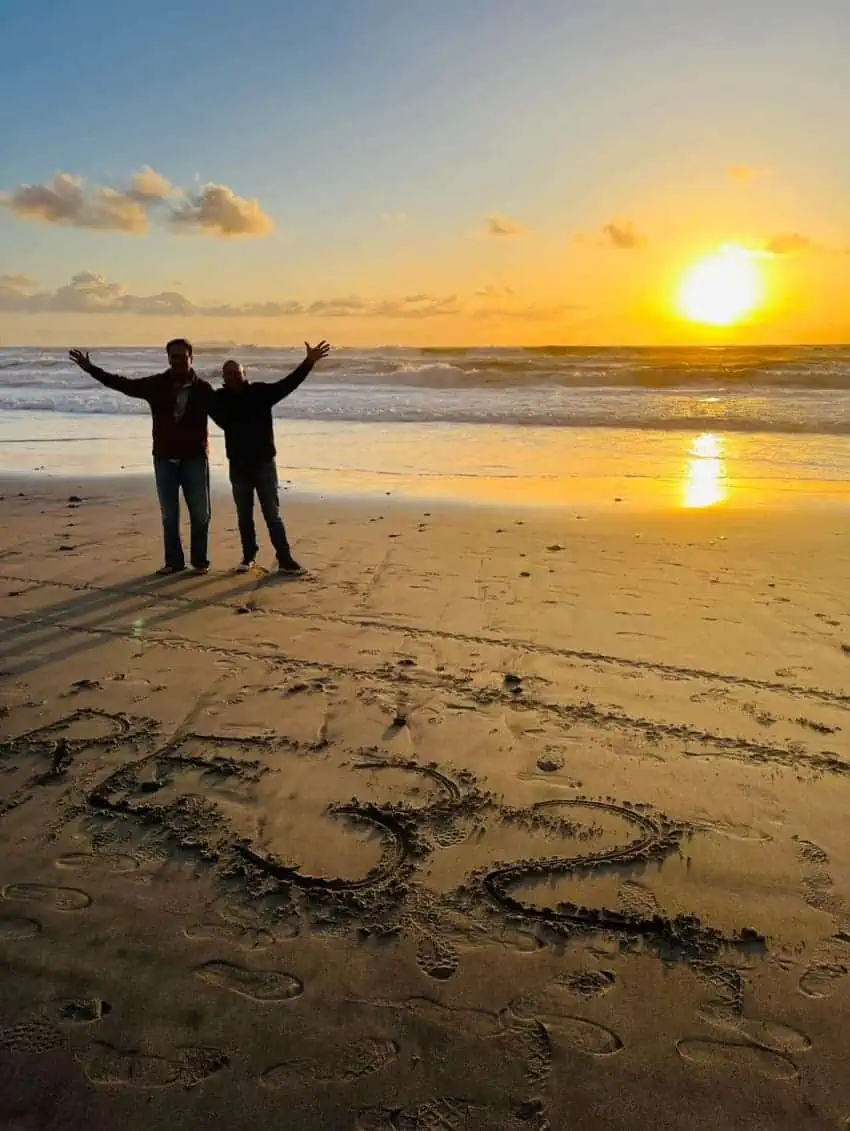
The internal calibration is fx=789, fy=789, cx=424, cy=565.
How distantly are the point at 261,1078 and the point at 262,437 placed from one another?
5.76 m

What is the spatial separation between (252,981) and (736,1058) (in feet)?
4.92

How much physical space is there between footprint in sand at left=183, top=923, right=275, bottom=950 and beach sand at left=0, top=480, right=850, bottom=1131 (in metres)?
0.01

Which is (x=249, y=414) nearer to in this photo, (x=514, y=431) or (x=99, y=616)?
(x=99, y=616)

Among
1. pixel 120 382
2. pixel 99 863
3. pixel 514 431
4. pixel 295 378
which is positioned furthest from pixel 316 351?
pixel 514 431

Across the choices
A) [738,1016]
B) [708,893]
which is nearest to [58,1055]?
[738,1016]

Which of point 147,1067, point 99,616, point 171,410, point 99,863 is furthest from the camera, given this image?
point 171,410

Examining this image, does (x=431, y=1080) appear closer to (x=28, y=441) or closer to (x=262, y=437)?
(x=262, y=437)

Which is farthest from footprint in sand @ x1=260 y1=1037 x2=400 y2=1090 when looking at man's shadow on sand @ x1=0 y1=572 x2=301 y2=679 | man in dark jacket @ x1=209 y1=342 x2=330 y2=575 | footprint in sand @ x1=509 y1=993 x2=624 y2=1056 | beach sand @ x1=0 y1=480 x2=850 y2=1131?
man in dark jacket @ x1=209 y1=342 x2=330 y2=575

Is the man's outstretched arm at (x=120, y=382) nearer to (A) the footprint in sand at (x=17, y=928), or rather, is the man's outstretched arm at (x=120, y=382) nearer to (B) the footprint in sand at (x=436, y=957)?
(A) the footprint in sand at (x=17, y=928)

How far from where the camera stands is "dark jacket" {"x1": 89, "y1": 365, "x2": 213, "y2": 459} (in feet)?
22.5

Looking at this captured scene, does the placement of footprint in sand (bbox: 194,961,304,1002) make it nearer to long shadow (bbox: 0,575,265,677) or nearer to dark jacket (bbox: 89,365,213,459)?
long shadow (bbox: 0,575,265,677)

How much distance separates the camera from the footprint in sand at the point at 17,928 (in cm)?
275

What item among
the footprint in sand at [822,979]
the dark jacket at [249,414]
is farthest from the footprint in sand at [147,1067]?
the dark jacket at [249,414]

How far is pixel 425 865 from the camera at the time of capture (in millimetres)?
3158
